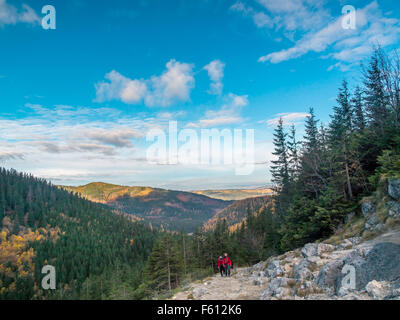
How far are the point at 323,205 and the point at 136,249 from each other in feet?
424

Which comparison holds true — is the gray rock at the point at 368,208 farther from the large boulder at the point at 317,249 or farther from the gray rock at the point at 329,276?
the gray rock at the point at 329,276

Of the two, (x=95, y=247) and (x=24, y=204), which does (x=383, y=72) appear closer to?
(x=95, y=247)


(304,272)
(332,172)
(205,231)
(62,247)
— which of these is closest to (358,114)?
(332,172)

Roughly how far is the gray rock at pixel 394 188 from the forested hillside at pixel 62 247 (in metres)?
48.2

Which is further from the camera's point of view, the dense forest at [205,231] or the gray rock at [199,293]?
the dense forest at [205,231]

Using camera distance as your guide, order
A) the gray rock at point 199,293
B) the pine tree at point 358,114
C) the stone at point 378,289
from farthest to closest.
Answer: the pine tree at point 358,114, the gray rock at point 199,293, the stone at point 378,289

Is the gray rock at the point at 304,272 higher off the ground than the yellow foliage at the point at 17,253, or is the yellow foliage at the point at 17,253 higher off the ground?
the gray rock at the point at 304,272

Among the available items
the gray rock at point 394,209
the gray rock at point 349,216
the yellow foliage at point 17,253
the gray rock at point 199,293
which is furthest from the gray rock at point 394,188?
the yellow foliage at point 17,253

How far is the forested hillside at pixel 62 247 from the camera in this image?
7206 cm

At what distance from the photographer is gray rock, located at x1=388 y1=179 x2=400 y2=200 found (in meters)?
12.1

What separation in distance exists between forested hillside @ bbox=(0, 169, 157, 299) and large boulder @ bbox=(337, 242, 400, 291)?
46.6m

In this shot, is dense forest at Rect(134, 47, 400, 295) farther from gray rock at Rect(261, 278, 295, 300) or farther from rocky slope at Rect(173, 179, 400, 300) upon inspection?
gray rock at Rect(261, 278, 295, 300)

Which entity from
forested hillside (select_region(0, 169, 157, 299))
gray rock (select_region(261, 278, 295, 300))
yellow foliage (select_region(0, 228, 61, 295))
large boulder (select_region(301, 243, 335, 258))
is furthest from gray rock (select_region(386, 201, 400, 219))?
yellow foliage (select_region(0, 228, 61, 295))
